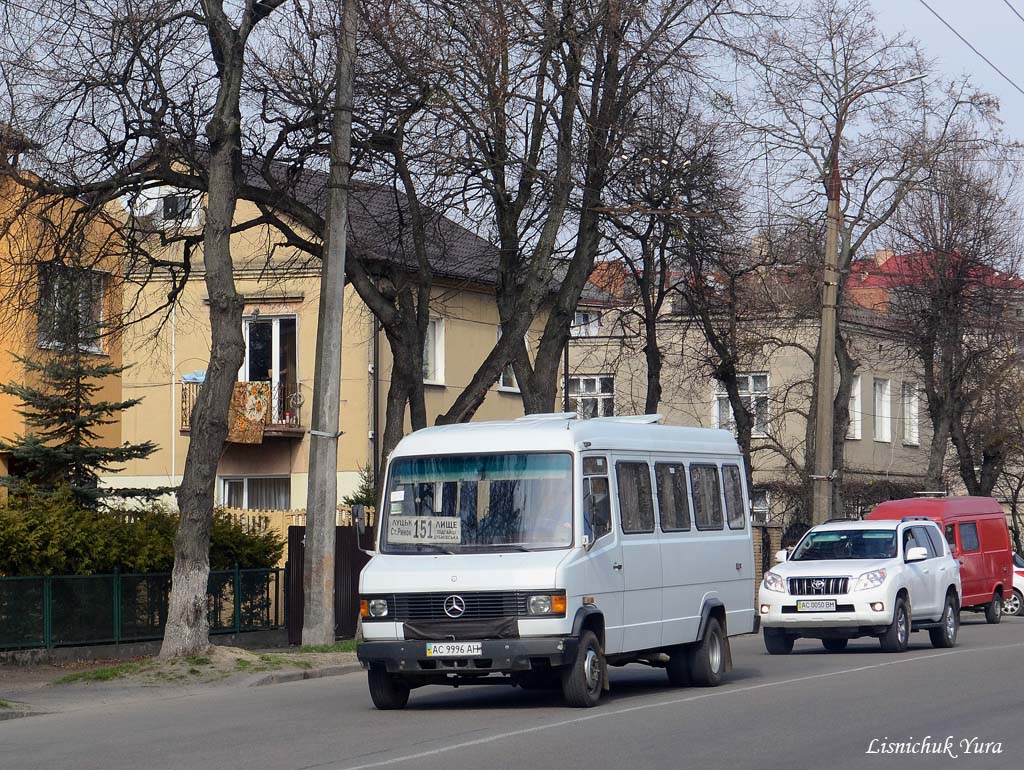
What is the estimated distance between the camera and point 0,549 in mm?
19844

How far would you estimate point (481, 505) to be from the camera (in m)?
13.6

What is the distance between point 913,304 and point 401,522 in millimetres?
28066

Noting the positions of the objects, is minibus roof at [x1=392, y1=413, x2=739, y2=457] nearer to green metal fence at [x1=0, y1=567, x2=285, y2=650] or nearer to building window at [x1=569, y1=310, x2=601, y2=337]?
green metal fence at [x1=0, y1=567, x2=285, y2=650]

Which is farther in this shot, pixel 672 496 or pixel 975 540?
pixel 975 540

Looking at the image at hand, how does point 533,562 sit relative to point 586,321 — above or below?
below

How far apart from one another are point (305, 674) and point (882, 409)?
40.4m

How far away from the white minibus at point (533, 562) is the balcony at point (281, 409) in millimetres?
21439

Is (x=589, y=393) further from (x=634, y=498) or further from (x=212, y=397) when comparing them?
(x=634, y=498)

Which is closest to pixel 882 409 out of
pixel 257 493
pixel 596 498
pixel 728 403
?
pixel 728 403

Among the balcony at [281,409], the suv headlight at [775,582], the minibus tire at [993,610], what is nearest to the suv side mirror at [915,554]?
the suv headlight at [775,582]

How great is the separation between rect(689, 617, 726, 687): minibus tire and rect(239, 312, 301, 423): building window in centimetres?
2207

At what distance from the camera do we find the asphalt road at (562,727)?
10234 millimetres

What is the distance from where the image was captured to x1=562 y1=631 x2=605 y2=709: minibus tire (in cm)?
1302

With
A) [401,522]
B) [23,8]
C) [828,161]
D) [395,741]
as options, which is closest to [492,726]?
[395,741]
